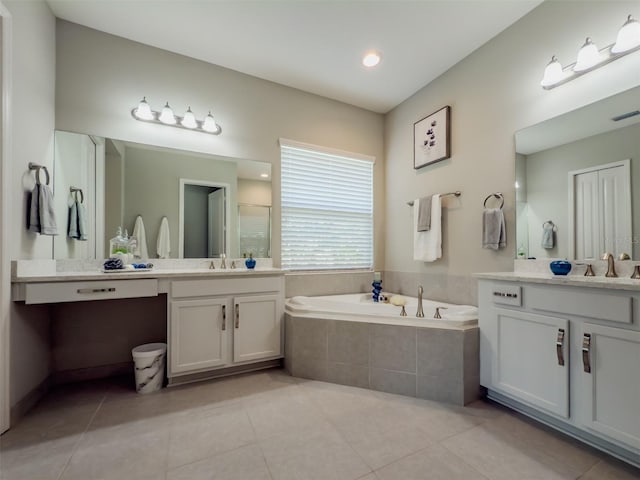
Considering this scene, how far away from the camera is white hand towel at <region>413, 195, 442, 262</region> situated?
2.67 m

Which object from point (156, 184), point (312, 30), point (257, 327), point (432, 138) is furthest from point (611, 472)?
point (156, 184)

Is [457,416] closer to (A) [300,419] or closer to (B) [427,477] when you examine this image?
(B) [427,477]

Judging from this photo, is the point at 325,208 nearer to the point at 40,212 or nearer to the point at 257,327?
the point at 257,327

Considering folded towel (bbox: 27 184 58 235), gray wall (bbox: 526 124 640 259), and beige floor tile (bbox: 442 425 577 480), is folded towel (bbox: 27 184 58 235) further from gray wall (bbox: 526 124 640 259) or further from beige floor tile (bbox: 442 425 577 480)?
gray wall (bbox: 526 124 640 259)

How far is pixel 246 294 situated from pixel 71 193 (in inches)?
60.6

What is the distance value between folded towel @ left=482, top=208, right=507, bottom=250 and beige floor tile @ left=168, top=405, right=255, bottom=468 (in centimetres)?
212

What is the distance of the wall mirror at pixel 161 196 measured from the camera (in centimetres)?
216

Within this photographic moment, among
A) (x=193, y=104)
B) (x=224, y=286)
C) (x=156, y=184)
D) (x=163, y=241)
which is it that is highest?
(x=193, y=104)

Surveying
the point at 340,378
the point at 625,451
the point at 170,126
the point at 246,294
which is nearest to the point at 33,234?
the point at 170,126

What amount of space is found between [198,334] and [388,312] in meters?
1.56

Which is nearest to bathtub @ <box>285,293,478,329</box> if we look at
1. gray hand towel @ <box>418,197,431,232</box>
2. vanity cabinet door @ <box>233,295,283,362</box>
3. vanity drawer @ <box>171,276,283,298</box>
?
vanity cabinet door @ <box>233,295,283,362</box>

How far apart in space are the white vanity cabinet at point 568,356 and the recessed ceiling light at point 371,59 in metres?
2.09

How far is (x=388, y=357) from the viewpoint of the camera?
204cm

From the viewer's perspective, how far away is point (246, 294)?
2293 mm
